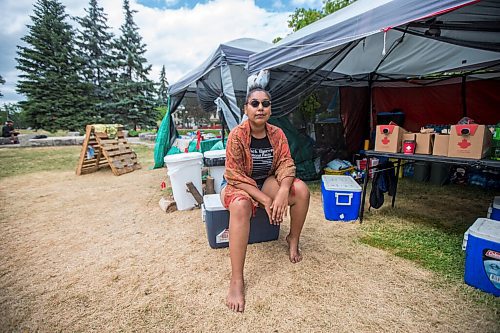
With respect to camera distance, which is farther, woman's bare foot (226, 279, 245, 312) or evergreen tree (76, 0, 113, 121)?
evergreen tree (76, 0, 113, 121)

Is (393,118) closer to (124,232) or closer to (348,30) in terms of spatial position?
(348,30)

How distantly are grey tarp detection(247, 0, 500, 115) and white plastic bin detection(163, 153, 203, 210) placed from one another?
56.1 inches

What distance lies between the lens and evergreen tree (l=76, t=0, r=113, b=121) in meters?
17.9

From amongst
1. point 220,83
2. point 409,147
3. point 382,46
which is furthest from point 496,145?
point 220,83

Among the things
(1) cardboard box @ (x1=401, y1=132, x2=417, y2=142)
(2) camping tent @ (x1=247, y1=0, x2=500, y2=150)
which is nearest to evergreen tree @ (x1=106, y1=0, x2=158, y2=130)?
(2) camping tent @ (x1=247, y1=0, x2=500, y2=150)

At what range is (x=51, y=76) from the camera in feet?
50.7

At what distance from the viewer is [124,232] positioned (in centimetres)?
256

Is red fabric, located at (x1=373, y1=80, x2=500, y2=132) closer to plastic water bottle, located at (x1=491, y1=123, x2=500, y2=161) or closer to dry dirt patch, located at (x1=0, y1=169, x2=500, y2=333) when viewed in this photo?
plastic water bottle, located at (x1=491, y1=123, x2=500, y2=161)

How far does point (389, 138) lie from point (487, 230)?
3.95 ft

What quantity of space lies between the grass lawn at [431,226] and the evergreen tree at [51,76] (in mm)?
18091

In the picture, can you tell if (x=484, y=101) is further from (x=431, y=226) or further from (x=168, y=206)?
(x=168, y=206)

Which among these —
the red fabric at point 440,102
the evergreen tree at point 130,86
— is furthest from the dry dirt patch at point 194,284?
the evergreen tree at point 130,86

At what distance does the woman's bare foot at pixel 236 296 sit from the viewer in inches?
57.0

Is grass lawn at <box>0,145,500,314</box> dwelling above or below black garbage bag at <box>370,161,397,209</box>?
below
